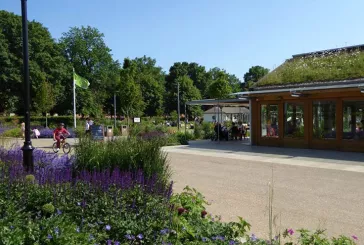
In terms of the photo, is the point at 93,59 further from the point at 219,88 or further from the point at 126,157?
the point at 126,157

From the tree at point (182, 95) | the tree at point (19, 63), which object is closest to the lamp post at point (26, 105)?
the tree at point (19, 63)

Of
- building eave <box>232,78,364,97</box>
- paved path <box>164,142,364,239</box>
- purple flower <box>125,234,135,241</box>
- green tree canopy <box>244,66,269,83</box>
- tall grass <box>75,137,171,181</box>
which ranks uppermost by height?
green tree canopy <box>244,66,269,83</box>

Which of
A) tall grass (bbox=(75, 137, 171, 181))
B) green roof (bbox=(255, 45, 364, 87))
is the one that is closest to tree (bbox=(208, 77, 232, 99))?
green roof (bbox=(255, 45, 364, 87))

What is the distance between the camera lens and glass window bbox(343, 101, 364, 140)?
15617 millimetres

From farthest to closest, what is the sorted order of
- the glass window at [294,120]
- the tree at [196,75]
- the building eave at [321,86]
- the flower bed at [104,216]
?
1. the tree at [196,75]
2. the glass window at [294,120]
3. the building eave at [321,86]
4. the flower bed at [104,216]

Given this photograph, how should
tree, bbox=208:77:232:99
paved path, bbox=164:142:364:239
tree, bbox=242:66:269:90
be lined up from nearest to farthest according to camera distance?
1. paved path, bbox=164:142:364:239
2. tree, bbox=208:77:232:99
3. tree, bbox=242:66:269:90

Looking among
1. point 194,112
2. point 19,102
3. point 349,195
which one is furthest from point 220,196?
point 194,112

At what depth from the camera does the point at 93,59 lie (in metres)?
57.9

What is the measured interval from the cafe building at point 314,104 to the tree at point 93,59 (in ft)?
125

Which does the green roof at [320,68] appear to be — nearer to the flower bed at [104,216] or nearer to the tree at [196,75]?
the flower bed at [104,216]

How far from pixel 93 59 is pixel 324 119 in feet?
153

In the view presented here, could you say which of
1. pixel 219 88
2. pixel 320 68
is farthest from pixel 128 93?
pixel 320 68

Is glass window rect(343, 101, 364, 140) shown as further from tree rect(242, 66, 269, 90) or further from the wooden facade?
tree rect(242, 66, 269, 90)

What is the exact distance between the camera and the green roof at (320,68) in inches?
696
